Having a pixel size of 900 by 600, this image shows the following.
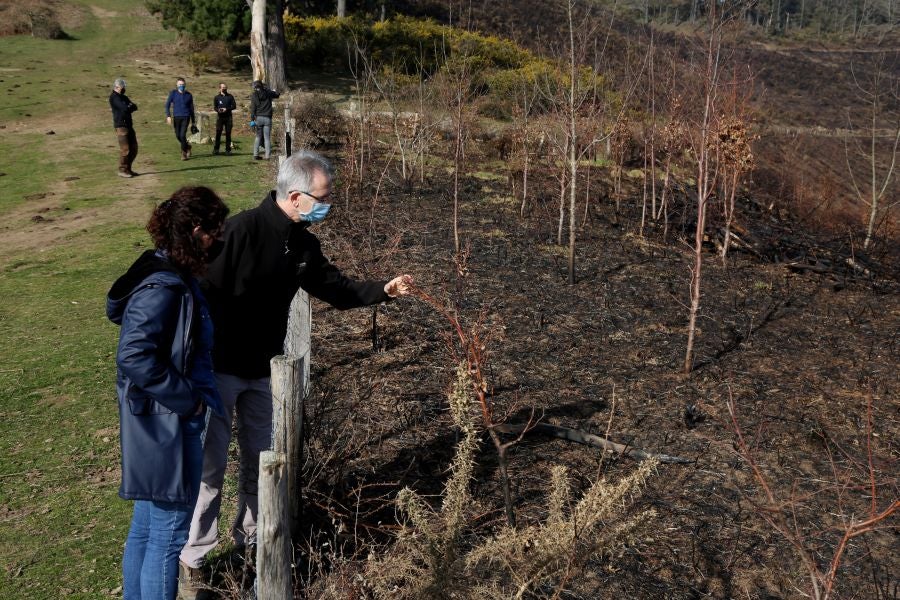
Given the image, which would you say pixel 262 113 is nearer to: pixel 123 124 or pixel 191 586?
pixel 123 124

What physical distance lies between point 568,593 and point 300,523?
1.25 metres

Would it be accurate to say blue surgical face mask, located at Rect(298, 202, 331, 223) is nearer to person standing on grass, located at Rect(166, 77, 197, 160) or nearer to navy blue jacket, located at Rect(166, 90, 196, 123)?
person standing on grass, located at Rect(166, 77, 197, 160)

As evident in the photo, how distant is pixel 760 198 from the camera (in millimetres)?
14938

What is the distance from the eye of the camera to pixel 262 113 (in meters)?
14.3

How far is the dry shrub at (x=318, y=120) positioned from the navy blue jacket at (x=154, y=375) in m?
13.5

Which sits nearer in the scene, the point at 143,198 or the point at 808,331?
the point at 808,331

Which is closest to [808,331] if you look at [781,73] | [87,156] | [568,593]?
[568,593]

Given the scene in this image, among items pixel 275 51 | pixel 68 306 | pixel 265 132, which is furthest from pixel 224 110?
pixel 275 51

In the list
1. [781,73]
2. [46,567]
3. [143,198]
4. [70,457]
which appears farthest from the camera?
[781,73]

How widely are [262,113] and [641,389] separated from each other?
414 inches

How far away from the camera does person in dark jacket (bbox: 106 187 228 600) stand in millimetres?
2604

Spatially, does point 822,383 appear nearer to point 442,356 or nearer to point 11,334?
point 442,356

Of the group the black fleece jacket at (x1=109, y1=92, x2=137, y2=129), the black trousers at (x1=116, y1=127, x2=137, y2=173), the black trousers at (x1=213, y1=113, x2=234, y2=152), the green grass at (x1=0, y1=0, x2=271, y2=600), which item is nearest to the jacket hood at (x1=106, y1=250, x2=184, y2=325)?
the green grass at (x1=0, y1=0, x2=271, y2=600)

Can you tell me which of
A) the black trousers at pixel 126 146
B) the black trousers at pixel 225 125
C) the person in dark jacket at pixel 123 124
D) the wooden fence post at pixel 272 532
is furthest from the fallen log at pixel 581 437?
the black trousers at pixel 225 125
